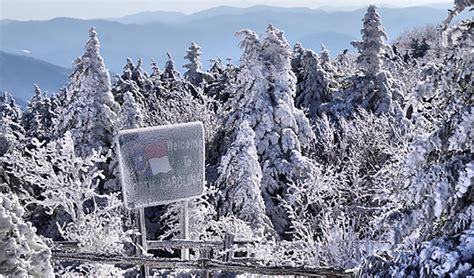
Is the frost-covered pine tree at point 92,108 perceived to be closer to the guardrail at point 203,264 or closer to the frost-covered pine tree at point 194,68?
the guardrail at point 203,264

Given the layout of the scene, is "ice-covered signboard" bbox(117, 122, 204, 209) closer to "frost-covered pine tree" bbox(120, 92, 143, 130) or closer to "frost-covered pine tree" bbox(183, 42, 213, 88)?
"frost-covered pine tree" bbox(120, 92, 143, 130)

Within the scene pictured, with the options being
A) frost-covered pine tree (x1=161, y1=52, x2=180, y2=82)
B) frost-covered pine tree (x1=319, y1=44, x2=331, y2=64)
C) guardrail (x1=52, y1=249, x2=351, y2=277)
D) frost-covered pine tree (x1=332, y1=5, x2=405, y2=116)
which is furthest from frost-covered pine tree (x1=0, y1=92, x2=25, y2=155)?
guardrail (x1=52, y1=249, x2=351, y2=277)

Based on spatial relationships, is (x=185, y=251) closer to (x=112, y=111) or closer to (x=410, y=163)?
(x=410, y=163)

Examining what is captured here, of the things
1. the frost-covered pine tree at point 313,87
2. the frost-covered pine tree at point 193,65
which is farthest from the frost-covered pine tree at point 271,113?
the frost-covered pine tree at point 193,65

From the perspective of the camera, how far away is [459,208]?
4555 mm

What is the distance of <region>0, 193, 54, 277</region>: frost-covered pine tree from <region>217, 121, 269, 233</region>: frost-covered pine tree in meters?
13.2

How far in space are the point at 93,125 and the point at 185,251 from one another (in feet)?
35.1

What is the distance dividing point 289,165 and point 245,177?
2.75 meters

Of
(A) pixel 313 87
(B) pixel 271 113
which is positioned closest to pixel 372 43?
(A) pixel 313 87

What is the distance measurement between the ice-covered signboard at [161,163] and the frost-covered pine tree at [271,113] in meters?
7.15

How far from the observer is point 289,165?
20.4m

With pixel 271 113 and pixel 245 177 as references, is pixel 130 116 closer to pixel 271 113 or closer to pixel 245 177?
pixel 271 113

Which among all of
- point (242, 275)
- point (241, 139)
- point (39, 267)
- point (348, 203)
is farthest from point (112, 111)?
point (39, 267)

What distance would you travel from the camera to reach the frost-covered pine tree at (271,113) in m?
20.6
